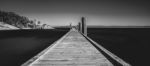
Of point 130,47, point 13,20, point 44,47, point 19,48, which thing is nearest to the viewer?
point 19,48

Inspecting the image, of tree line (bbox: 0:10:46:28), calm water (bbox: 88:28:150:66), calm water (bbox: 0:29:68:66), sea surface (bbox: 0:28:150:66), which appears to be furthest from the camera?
tree line (bbox: 0:10:46:28)

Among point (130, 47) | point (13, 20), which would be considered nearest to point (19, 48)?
point (130, 47)

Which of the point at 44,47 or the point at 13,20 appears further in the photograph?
the point at 13,20

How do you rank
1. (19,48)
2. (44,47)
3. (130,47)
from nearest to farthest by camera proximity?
(19,48)
(44,47)
(130,47)

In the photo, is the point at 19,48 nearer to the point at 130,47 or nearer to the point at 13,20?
the point at 130,47

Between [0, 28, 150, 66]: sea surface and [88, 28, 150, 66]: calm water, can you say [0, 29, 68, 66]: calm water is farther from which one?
[88, 28, 150, 66]: calm water

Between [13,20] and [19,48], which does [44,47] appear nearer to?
[19,48]

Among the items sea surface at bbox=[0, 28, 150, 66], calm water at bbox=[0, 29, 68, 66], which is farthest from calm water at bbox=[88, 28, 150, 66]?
calm water at bbox=[0, 29, 68, 66]

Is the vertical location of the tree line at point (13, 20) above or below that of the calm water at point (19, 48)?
above

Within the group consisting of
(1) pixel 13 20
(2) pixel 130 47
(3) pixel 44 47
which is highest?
(1) pixel 13 20

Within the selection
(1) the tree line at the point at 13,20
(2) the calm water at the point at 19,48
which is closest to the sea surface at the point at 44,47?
(2) the calm water at the point at 19,48

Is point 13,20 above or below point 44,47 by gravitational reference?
above

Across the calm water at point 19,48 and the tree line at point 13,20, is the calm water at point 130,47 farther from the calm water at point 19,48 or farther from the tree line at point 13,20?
the tree line at point 13,20

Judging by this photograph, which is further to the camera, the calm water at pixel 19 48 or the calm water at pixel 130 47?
the calm water at pixel 130 47
